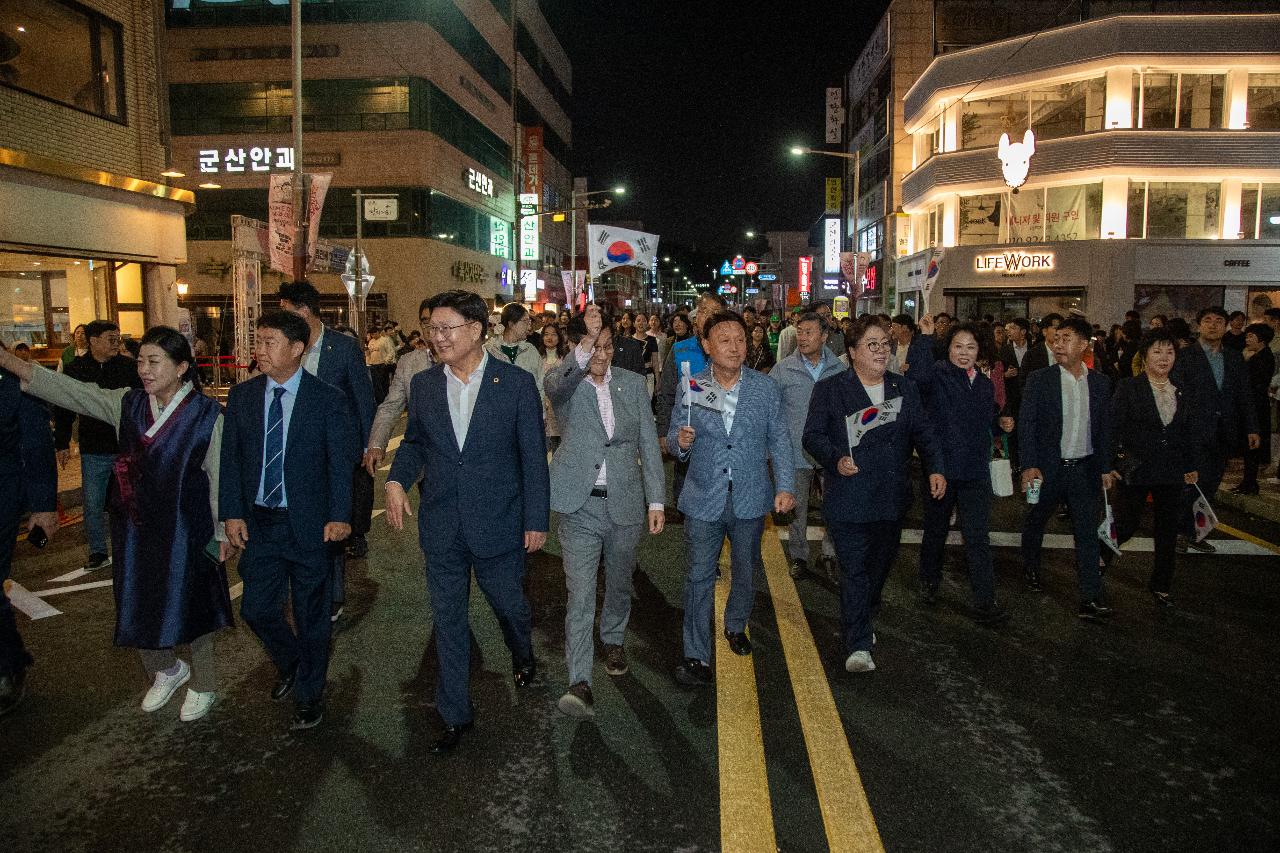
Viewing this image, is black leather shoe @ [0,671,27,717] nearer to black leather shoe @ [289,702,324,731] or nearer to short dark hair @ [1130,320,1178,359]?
black leather shoe @ [289,702,324,731]

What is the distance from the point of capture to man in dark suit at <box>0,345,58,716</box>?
14.3 ft

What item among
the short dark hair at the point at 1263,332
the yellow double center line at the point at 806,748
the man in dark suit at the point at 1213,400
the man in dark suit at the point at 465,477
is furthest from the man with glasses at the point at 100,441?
the short dark hair at the point at 1263,332

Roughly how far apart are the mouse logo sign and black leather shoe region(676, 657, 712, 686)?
2662cm

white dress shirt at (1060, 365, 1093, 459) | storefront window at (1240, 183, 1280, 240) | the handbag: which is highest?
storefront window at (1240, 183, 1280, 240)

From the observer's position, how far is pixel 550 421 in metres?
8.17

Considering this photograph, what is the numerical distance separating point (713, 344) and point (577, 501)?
1.14 m

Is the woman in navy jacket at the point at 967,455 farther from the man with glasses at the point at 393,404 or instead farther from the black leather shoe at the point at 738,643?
the man with glasses at the point at 393,404

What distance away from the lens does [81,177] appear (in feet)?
45.8

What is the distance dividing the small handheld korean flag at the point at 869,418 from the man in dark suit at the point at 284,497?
8.97 ft

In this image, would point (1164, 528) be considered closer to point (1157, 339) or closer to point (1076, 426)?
point (1076, 426)

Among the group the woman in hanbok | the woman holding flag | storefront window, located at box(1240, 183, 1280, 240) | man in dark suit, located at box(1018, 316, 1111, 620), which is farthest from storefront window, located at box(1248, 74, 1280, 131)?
the woman in hanbok

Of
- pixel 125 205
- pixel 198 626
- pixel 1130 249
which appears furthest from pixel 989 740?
pixel 1130 249

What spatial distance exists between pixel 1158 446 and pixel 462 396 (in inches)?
190

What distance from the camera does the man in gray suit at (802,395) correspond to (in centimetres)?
685
